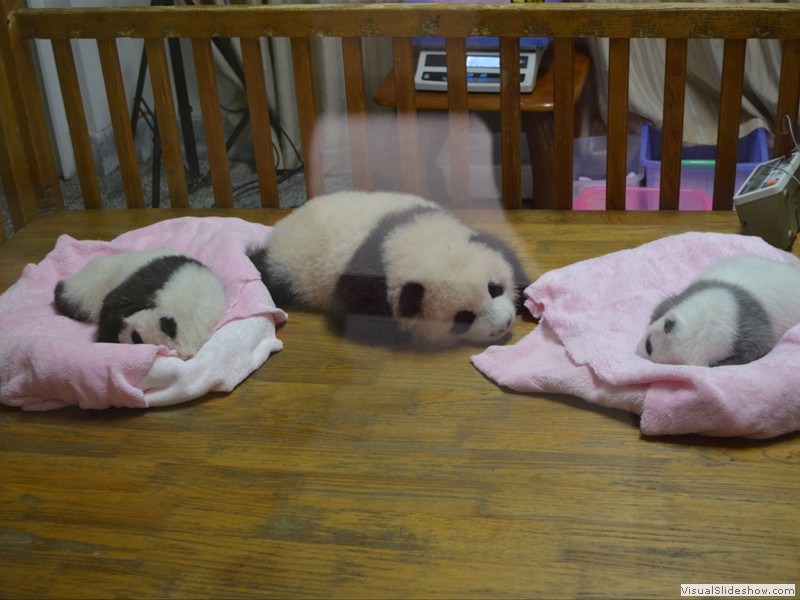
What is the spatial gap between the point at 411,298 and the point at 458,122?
1.60 feet

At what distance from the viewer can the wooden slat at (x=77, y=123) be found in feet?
5.43

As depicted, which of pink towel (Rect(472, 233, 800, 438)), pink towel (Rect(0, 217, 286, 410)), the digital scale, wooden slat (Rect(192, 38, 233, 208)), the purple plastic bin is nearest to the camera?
pink towel (Rect(472, 233, 800, 438))

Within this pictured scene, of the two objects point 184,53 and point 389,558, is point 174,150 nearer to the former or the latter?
point 184,53

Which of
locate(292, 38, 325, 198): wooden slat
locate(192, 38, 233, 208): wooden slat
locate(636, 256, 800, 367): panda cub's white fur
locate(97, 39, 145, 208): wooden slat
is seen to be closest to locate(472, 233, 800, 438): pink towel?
locate(636, 256, 800, 367): panda cub's white fur

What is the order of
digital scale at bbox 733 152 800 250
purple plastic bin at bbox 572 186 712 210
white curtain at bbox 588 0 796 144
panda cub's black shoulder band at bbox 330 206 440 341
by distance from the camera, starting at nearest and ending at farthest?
1. panda cub's black shoulder band at bbox 330 206 440 341
2. digital scale at bbox 733 152 800 250
3. purple plastic bin at bbox 572 186 712 210
4. white curtain at bbox 588 0 796 144

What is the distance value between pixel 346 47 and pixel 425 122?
0.19m

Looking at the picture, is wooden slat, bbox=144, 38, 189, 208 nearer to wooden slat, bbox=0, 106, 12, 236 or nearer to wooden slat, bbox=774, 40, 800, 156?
wooden slat, bbox=0, 106, 12, 236

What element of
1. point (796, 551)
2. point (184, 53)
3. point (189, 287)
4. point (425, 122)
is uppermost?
point (184, 53)

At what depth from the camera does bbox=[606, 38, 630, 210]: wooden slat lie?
1530 mm

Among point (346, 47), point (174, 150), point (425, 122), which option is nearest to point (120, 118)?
point (174, 150)

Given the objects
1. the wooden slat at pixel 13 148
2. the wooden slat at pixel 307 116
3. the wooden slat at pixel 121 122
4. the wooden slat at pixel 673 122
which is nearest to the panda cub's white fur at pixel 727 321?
the wooden slat at pixel 673 122

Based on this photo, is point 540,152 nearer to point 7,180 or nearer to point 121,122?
point 121,122

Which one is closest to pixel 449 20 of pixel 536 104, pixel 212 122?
pixel 536 104

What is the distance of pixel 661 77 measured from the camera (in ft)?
6.25
